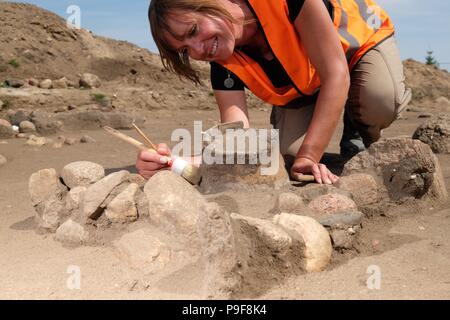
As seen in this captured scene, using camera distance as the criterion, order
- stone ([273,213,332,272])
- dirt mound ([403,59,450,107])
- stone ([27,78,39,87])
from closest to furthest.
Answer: stone ([273,213,332,272]) → stone ([27,78,39,87]) → dirt mound ([403,59,450,107])

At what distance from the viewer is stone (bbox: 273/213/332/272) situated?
189cm

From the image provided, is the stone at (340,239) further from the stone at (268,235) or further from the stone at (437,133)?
the stone at (437,133)

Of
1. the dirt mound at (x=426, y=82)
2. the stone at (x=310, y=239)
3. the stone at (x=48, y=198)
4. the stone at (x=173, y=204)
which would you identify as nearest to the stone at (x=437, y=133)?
the stone at (x=310, y=239)

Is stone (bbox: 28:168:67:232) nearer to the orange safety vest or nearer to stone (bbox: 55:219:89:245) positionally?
stone (bbox: 55:219:89:245)

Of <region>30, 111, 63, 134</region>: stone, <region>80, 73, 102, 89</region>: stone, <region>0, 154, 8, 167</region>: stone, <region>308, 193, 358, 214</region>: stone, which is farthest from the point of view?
<region>80, 73, 102, 89</region>: stone

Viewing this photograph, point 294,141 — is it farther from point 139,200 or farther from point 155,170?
point 139,200

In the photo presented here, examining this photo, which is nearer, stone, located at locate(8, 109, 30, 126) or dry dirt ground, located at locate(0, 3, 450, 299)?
dry dirt ground, located at locate(0, 3, 450, 299)

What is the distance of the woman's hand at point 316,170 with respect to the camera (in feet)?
8.49

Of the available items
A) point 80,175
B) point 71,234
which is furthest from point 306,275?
point 80,175

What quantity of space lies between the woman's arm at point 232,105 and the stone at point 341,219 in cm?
141

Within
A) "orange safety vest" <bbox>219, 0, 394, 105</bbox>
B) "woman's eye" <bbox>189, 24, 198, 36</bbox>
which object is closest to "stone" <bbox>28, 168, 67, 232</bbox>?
"woman's eye" <bbox>189, 24, 198, 36</bbox>

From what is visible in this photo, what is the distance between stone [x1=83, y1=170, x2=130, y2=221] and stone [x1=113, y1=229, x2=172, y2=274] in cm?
26

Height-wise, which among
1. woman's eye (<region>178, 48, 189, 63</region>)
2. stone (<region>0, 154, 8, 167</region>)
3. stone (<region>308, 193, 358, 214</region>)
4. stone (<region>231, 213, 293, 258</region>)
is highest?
woman's eye (<region>178, 48, 189, 63</region>)

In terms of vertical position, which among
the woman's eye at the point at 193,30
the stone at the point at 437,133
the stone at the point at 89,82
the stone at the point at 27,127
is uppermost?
the woman's eye at the point at 193,30
